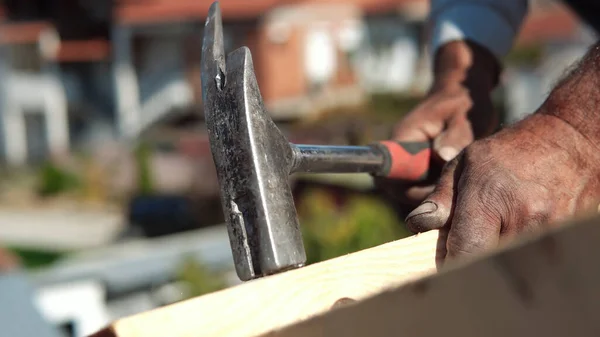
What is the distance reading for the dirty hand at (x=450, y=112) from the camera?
2.00 metres

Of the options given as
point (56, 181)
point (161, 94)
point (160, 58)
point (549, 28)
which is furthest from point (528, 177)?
point (549, 28)

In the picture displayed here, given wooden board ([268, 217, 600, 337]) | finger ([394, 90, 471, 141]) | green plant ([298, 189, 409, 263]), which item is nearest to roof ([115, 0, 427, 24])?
green plant ([298, 189, 409, 263])

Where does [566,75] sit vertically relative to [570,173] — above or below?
above

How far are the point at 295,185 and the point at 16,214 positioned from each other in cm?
982

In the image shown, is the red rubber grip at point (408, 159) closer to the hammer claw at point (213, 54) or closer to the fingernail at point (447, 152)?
the fingernail at point (447, 152)

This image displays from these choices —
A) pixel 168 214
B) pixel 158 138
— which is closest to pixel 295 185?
pixel 168 214

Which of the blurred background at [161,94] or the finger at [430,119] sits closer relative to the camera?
the finger at [430,119]

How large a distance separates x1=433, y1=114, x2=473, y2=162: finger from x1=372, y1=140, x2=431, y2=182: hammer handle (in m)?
0.03

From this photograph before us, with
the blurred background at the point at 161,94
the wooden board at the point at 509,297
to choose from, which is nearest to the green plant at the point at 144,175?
the blurred background at the point at 161,94

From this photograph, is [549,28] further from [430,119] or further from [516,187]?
[516,187]

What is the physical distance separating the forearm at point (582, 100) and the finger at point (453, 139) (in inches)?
18.8

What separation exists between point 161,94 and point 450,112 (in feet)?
64.6

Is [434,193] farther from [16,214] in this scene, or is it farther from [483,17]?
[16,214]

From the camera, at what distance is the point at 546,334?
28.4 inches
